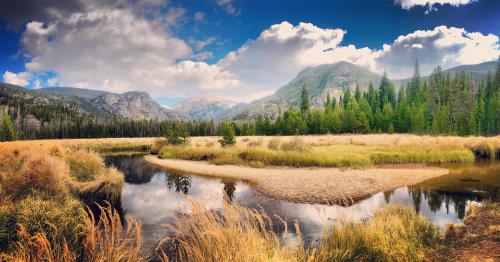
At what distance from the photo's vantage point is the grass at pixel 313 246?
4.61 m

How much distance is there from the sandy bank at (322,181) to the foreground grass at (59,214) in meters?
8.01

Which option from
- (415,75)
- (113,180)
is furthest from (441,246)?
(415,75)

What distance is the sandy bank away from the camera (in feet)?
48.5

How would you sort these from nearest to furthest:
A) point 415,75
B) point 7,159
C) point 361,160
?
1. point 7,159
2. point 361,160
3. point 415,75

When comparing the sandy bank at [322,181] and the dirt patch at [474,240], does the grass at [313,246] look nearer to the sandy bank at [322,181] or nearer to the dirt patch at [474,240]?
the dirt patch at [474,240]

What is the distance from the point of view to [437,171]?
21.8 meters

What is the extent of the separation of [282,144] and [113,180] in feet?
65.2

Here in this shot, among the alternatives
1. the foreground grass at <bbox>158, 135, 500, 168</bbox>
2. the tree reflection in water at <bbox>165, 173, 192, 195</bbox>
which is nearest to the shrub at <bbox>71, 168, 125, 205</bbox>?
the tree reflection in water at <bbox>165, 173, 192, 195</bbox>

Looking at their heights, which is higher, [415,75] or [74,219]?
[415,75]

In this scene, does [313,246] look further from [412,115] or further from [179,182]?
[412,115]

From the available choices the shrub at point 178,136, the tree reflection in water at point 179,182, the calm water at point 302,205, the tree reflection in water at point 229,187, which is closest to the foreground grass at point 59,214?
the calm water at point 302,205

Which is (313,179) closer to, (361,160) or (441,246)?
(361,160)

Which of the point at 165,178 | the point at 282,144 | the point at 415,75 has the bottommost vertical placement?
the point at 165,178

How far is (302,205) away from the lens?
13.2 metres
